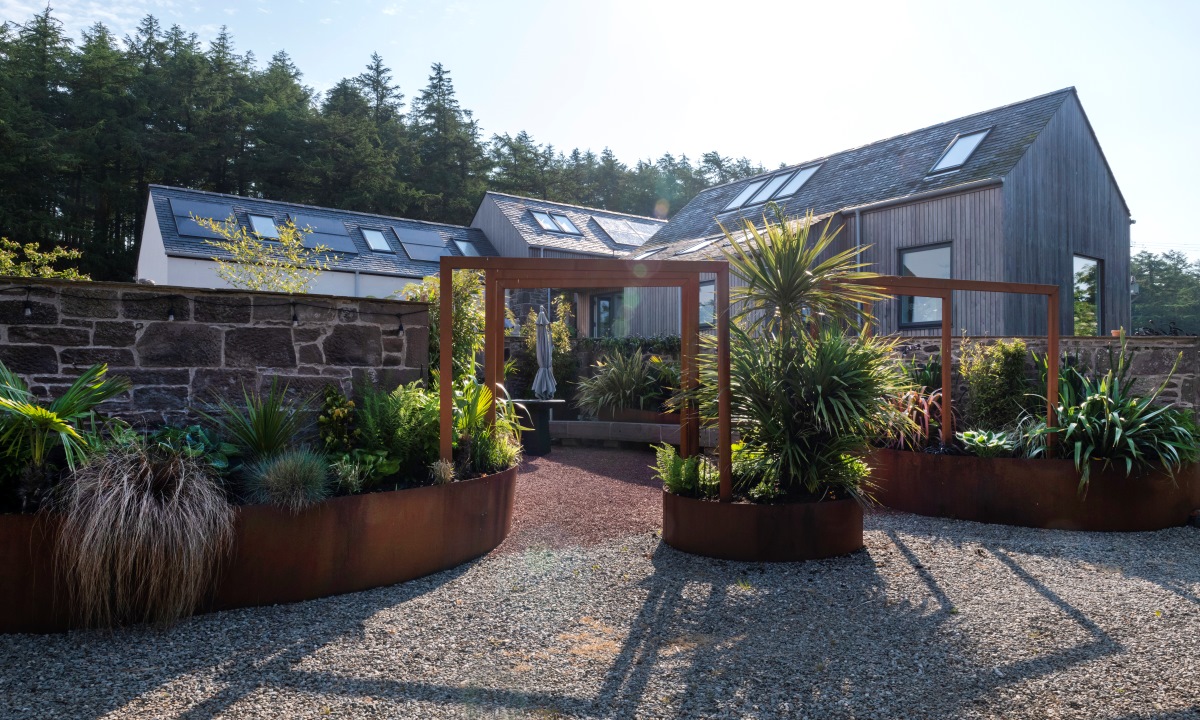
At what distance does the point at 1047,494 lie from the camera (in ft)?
18.9

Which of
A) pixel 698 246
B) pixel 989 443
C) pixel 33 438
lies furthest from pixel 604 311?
pixel 33 438

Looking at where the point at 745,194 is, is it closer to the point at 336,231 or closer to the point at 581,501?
the point at 336,231

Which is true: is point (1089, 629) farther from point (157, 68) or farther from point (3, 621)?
point (157, 68)

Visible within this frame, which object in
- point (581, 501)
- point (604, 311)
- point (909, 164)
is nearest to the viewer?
point (581, 501)

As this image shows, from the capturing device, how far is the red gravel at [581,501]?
543 cm

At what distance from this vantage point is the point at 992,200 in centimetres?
1106

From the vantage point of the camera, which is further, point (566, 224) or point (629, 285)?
point (566, 224)

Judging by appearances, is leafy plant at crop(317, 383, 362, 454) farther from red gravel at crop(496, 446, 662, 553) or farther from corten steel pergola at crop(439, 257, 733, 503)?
red gravel at crop(496, 446, 662, 553)

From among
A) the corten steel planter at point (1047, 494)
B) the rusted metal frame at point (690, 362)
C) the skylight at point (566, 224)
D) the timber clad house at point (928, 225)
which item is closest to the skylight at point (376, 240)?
the timber clad house at point (928, 225)

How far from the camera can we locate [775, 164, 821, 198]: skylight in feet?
Result: 51.1

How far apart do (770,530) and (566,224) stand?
56.6 feet

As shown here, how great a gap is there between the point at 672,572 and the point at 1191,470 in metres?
4.52

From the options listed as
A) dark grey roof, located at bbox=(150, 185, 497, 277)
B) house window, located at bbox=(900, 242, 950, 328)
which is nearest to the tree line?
dark grey roof, located at bbox=(150, 185, 497, 277)

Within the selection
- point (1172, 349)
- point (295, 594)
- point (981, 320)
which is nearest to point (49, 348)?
point (295, 594)
